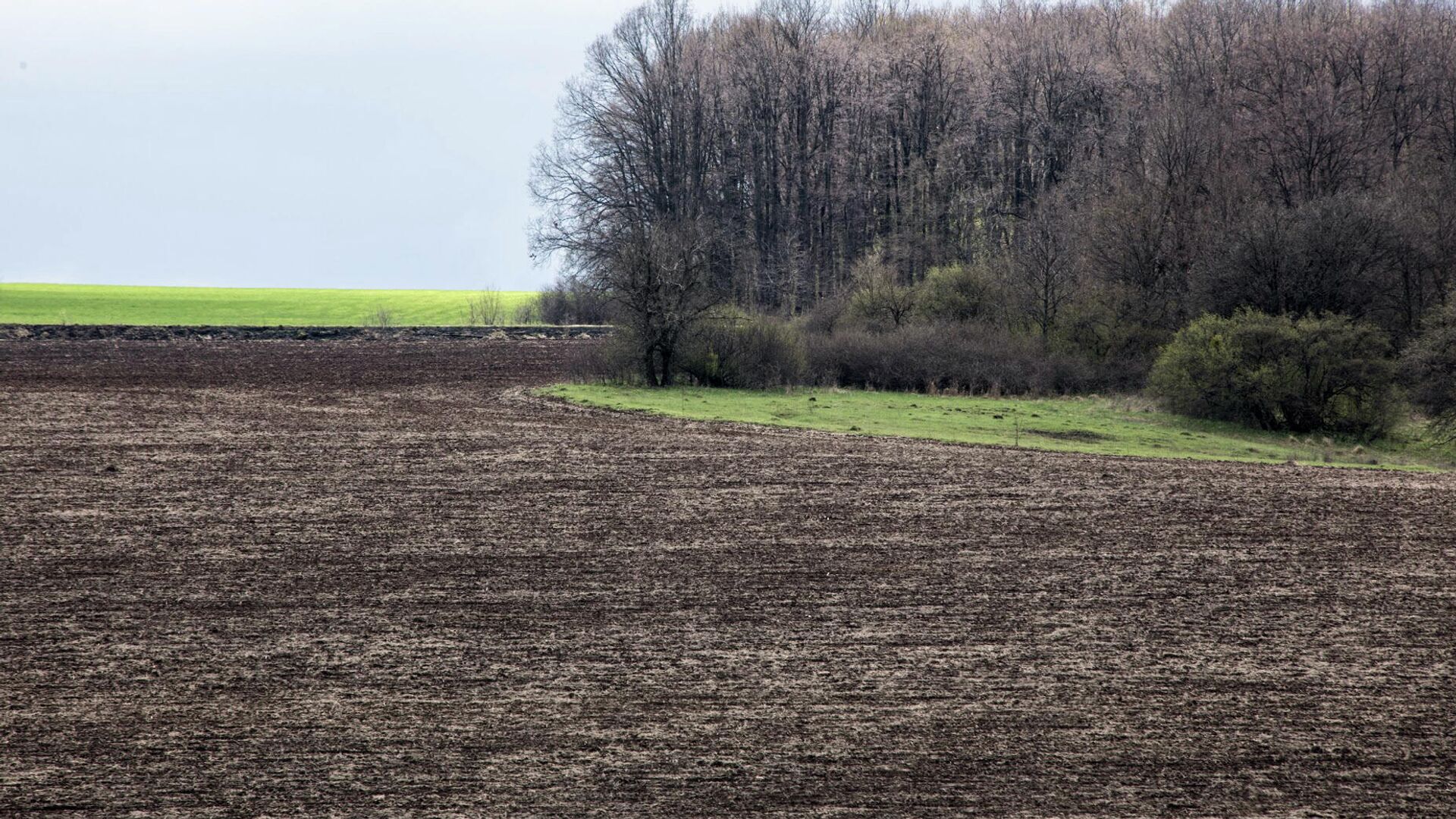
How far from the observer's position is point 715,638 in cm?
1059

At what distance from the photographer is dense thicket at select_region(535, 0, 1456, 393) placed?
35.6 m

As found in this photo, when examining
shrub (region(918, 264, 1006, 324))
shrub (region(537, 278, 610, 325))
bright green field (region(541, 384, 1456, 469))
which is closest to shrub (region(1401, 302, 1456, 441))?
bright green field (region(541, 384, 1456, 469))

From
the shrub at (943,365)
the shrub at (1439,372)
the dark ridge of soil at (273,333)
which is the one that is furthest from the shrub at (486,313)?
the shrub at (1439,372)

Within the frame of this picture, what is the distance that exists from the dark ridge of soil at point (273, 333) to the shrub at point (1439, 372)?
3680 centimetres

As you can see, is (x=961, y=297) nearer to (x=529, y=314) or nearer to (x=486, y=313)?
(x=529, y=314)

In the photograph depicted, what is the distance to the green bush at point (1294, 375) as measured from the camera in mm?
29281

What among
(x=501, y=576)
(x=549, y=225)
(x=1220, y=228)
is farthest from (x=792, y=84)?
(x=501, y=576)

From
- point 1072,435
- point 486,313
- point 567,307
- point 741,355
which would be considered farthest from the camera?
point 486,313

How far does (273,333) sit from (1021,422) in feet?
156

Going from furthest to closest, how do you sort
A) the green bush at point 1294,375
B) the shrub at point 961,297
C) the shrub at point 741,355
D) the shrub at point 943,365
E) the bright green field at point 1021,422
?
1. the shrub at point 961,297
2. the shrub at point 943,365
3. the shrub at point 741,355
4. the green bush at point 1294,375
5. the bright green field at point 1021,422

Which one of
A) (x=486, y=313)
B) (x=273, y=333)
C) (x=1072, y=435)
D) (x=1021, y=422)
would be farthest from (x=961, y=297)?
(x=486, y=313)

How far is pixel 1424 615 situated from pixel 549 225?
192 ft

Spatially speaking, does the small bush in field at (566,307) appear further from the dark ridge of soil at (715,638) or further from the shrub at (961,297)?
the dark ridge of soil at (715,638)

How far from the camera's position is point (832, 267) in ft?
223
